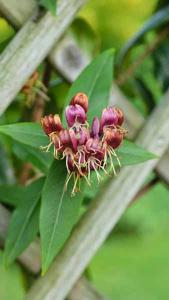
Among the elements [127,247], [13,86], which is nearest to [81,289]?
[13,86]

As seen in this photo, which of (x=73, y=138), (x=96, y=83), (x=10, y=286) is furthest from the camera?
(x=10, y=286)

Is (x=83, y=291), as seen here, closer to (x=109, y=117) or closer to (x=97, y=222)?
(x=97, y=222)

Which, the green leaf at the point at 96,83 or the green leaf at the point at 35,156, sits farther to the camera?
the green leaf at the point at 35,156

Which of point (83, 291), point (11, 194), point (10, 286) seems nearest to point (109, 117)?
point (11, 194)

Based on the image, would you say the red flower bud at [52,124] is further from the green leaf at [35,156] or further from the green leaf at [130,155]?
the green leaf at [35,156]

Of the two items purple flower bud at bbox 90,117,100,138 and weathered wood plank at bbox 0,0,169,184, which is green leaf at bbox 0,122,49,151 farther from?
weathered wood plank at bbox 0,0,169,184

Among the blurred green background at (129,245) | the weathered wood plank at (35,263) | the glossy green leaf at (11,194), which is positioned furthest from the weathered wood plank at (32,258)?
the blurred green background at (129,245)
